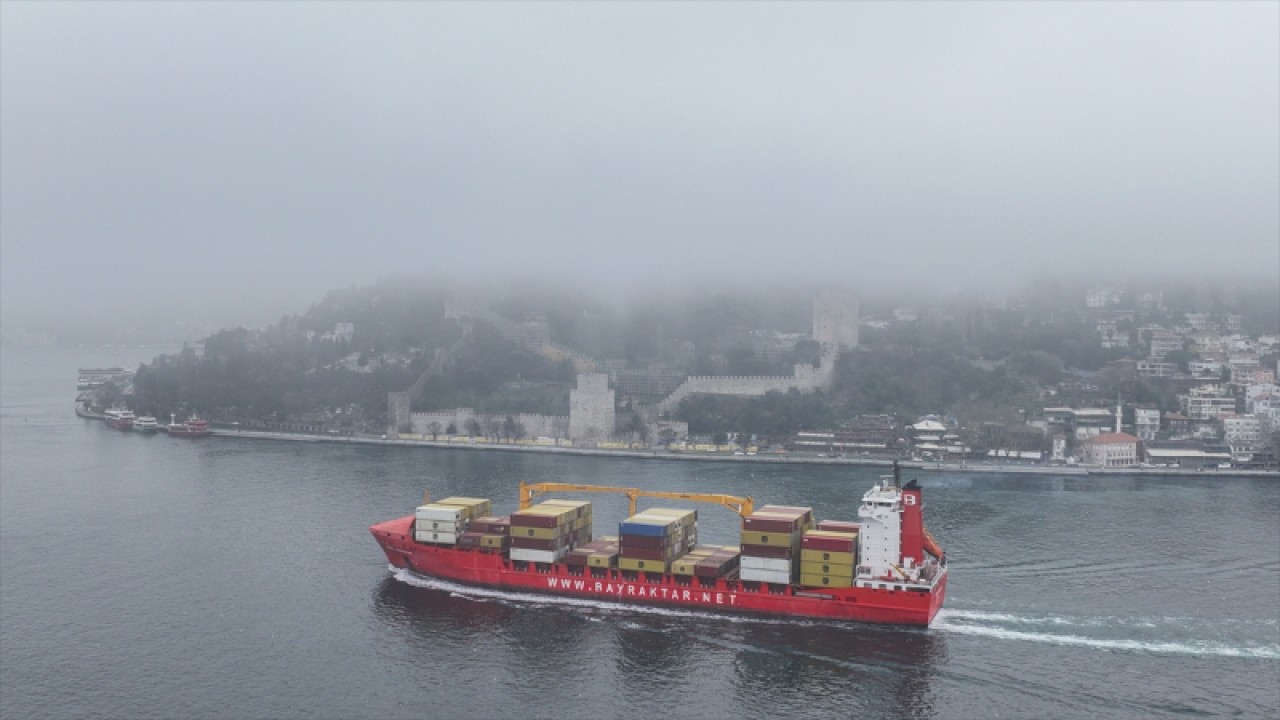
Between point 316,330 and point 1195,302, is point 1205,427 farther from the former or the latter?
point 316,330

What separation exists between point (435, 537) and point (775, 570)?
6699 millimetres

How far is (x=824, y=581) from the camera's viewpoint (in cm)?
1709

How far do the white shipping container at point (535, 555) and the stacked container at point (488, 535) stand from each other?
1.27ft

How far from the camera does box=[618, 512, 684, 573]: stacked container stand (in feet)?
58.8

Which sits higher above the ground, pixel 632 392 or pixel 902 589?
pixel 632 392

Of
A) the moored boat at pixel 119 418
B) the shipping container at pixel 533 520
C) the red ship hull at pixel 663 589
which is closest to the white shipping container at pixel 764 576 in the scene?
the red ship hull at pixel 663 589

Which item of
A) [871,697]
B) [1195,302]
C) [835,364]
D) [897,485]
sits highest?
[1195,302]

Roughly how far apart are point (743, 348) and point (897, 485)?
34.8 metres

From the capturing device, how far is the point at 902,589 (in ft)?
54.5

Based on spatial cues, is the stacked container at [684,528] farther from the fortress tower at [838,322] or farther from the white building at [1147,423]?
the fortress tower at [838,322]

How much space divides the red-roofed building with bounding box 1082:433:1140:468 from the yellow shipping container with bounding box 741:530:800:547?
69.2 ft

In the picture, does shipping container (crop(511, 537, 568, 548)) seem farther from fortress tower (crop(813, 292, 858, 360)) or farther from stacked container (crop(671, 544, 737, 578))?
fortress tower (crop(813, 292, 858, 360))

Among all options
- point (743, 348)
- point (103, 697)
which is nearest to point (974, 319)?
point (743, 348)

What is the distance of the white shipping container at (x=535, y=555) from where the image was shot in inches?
727
